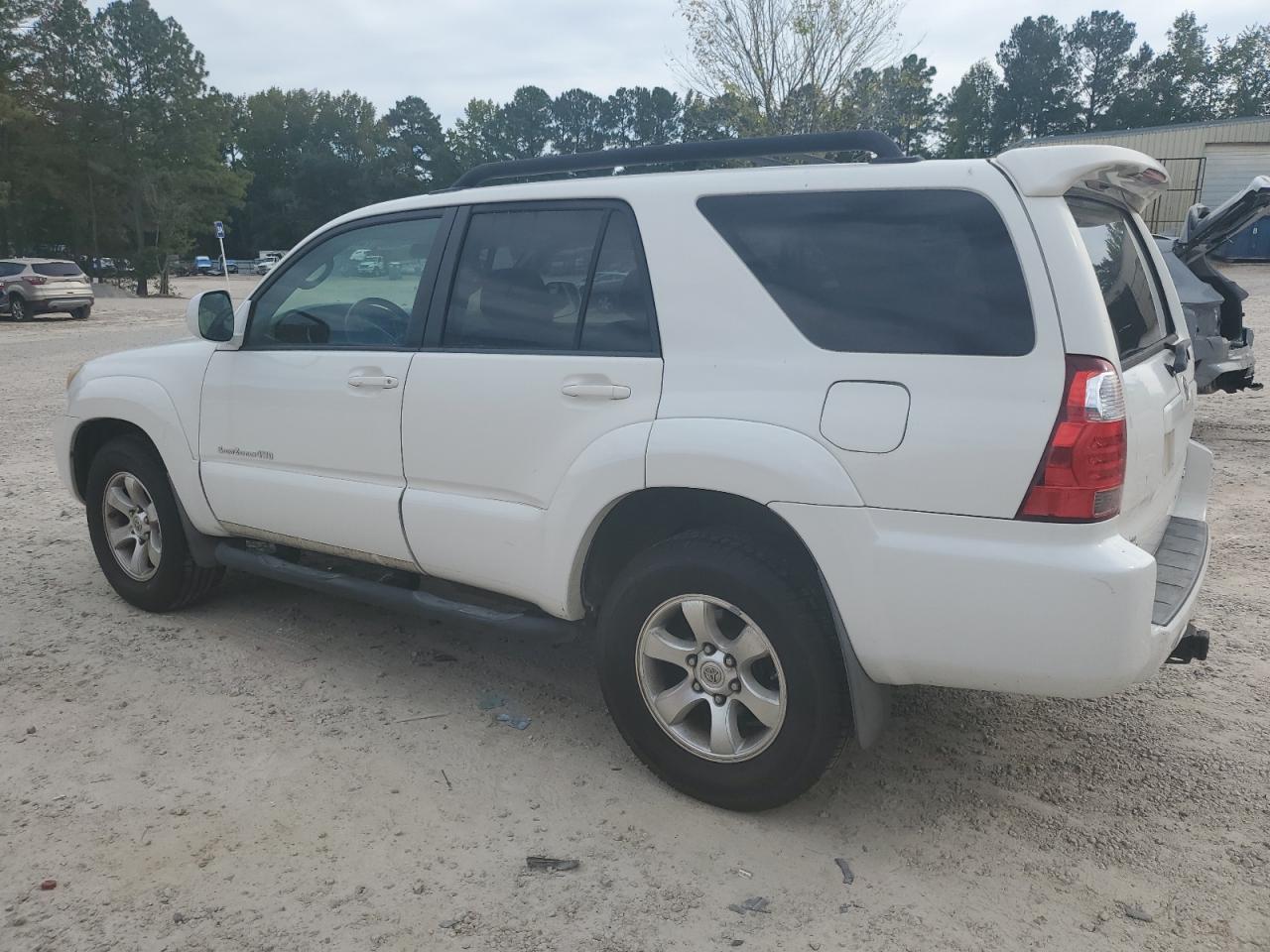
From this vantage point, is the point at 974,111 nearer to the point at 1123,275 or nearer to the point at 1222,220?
the point at 1222,220

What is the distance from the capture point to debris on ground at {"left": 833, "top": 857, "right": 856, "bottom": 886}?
9.03 feet

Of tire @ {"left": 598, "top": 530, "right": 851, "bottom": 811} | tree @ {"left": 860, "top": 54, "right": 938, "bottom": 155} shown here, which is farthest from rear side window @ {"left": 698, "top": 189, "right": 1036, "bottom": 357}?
tree @ {"left": 860, "top": 54, "right": 938, "bottom": 155}

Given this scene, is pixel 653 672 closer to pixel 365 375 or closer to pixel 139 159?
pixel 365 375

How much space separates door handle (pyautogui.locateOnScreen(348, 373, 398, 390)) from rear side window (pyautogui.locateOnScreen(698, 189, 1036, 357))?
4.56ft

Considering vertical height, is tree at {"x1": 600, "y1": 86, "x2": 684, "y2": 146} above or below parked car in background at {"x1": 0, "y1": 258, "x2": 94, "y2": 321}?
above

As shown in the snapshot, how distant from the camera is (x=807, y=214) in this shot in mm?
2857

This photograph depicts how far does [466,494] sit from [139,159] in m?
45.0

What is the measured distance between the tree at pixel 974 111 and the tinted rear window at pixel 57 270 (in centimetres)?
6640

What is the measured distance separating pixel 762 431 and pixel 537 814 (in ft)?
4.55

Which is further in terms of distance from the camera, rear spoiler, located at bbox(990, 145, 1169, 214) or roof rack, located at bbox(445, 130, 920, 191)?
roof rack, located at bbox(445, 130, 920, 191)

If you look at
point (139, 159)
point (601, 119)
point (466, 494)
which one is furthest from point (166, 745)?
point (601, 119)

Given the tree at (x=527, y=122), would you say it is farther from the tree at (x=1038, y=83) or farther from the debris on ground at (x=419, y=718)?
the debris on ground at (x=419, y=718)

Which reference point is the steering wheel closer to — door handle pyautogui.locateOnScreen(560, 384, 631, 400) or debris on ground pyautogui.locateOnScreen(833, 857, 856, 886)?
door handle pyautogui.locateOnScreen(560, 384, 631, 400)

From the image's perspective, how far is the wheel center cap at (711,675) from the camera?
2.98 meters
